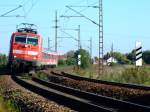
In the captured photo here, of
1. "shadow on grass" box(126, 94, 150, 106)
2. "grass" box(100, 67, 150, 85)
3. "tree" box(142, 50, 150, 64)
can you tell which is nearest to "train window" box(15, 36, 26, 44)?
Answer: "grass" box(100, 67, 150, 85)

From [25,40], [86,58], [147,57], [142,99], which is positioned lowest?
[142,99]

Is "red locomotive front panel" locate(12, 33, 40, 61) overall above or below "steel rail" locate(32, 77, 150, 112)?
above

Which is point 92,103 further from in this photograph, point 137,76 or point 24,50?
point 24,50

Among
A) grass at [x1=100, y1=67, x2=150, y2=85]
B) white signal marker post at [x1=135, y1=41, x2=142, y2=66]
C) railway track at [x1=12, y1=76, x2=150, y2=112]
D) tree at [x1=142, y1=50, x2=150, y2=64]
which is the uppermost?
tree at [x1=142, y1=50, x2=150, y2=64]

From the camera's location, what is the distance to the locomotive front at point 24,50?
3906 cm

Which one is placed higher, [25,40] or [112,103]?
[25,40]

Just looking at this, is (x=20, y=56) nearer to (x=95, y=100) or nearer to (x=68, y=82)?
(x=68, y=82)

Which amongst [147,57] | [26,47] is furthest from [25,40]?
[147,57]

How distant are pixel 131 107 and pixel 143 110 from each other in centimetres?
84

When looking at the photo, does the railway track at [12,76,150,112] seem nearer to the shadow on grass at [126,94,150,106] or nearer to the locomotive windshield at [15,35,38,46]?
the shadow on grass at [126,94,150,106]

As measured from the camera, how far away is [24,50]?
39.3 metres

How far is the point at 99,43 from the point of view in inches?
1596

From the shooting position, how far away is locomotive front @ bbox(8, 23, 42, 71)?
3906 centimetres

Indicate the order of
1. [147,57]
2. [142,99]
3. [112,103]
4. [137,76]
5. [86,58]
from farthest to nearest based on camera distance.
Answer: [147,57] < [86,58] < [137,76] < [142,99] < [112,103]
